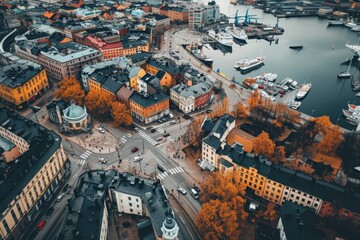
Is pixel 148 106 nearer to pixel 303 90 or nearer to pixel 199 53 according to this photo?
pixel 303 90

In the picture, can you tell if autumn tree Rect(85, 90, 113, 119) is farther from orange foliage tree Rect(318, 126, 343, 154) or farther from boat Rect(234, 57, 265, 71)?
boat Rect(234, 57, 265, 71)

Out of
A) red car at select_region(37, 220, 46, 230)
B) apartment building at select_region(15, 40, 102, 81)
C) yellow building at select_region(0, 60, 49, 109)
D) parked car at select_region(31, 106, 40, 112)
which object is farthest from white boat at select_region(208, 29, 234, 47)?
red car at select_region(37, 220, 46, 230)

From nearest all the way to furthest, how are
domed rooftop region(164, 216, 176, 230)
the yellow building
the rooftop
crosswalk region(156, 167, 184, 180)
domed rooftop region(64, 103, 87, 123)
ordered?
domed rooftop region(164, 216, 176, 230) → the rooftop → crosswalk region(156, 167, 184, 180) → domed rooftop region(64, 103, 87, 123) → the yellow building

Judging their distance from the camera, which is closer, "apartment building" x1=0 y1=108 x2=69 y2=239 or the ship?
"apartment building" x1=0 y1=108 x2=69 y2=239

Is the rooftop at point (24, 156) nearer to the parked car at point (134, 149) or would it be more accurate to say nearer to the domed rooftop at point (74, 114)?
the domed rooftop at point (74, 114)

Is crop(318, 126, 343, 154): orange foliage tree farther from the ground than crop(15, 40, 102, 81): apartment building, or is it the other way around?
crop(15, 40, 102, 81): apartment building

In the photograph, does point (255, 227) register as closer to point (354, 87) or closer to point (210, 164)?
point (210, 164)

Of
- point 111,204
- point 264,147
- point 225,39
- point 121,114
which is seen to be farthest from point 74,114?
point 225,39
